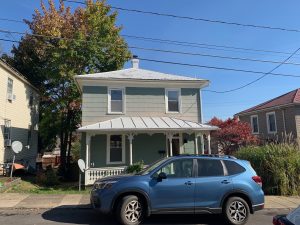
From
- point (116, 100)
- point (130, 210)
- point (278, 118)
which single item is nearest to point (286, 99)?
point (278, 118)

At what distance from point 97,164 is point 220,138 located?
1141 cm

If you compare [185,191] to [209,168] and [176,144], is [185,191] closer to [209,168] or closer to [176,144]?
[209,168]

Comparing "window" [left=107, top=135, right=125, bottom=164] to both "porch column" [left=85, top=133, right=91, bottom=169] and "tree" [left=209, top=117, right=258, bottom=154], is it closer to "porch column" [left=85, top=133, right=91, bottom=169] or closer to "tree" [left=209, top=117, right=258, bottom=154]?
"porch column" [left=85, top=133, right=91, bottom=169]

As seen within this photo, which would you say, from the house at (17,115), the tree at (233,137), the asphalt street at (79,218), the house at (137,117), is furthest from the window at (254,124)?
the asphalt street at (79,218)

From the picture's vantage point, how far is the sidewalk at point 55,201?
1129 centimetres

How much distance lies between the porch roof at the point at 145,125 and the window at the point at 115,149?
1.05m

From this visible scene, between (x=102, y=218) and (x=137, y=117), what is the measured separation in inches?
419

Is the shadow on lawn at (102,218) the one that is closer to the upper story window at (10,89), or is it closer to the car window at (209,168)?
the car window at (209,168)

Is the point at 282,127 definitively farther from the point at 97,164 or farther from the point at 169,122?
the point at 97,164

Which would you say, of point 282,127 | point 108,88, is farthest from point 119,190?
point 282,127

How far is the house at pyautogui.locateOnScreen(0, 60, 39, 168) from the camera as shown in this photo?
20.3 meters

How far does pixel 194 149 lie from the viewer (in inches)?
798

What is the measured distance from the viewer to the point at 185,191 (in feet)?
28.4

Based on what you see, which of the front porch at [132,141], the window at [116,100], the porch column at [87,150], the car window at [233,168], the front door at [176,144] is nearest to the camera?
the car window at [233,168]
